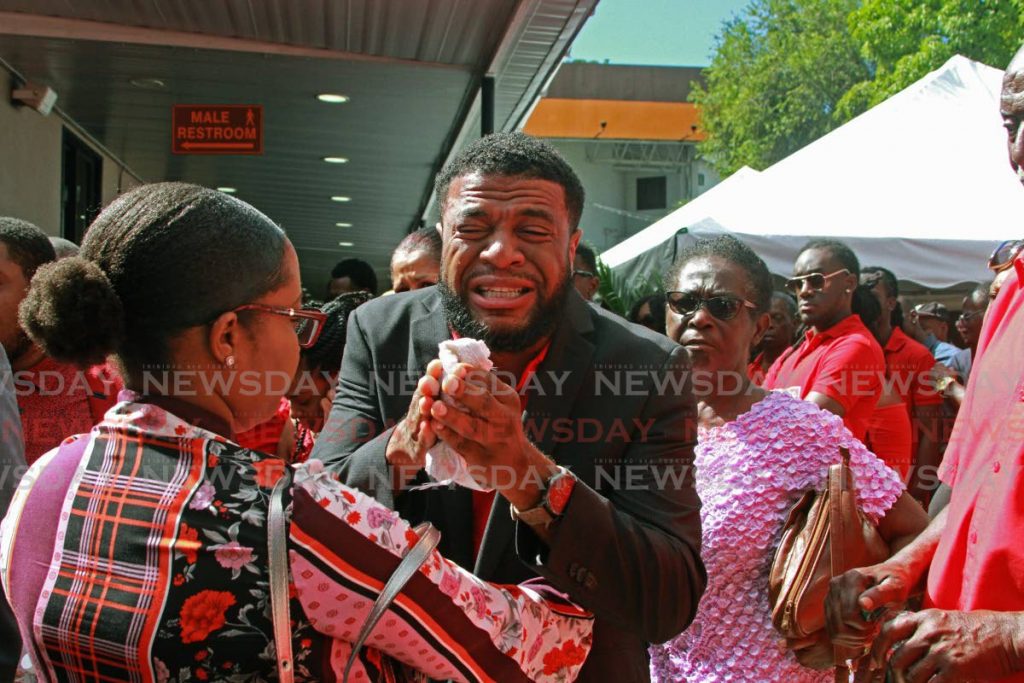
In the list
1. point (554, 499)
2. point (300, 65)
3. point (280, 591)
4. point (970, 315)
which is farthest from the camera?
point (970, 315)

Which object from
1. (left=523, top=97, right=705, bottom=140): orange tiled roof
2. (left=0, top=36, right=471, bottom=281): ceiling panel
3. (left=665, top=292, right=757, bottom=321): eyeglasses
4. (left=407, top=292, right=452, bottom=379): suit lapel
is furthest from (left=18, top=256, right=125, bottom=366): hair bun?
(left=523, top=97, right=705, bottom=140): orange tiled roof

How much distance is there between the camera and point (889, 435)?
5777 mm

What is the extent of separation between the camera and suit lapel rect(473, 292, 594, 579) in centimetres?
237

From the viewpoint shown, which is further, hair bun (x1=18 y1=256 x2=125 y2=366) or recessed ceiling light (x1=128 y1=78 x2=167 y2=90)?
recessed ceiling light (x1=128 y1=78 x2=167 y2=90)

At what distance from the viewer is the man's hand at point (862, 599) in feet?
8.99

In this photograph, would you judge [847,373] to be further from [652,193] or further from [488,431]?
[652,193]

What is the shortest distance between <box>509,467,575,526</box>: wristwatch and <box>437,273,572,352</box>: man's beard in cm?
55

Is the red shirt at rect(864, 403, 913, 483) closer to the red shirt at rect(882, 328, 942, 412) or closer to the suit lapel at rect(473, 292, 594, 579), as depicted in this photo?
the red shirt at rect(882, 328, 942, 412)

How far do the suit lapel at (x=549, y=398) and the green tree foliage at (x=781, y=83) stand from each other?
35.3 metres

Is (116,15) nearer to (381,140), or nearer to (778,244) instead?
(381,140)

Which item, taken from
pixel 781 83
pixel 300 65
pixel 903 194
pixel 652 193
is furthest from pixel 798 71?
pixel 300 65

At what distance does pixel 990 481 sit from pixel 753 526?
874 millimetres

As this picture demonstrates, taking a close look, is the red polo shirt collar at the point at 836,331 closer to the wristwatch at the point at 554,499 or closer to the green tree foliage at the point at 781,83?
the wristwatch at the point at 554,499

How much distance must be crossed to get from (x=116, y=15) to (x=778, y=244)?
5375 mm
